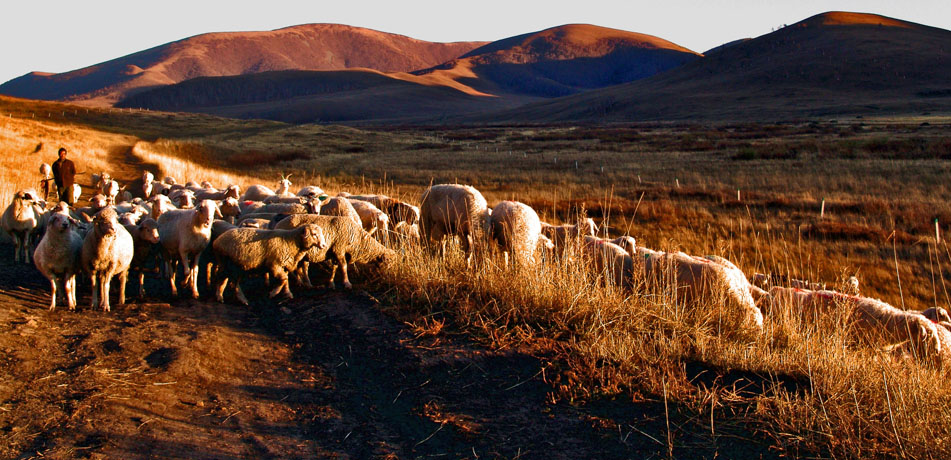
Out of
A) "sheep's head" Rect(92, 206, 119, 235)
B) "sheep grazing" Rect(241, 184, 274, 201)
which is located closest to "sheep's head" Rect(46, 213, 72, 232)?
"sheep's head" Rect(92, 206, 119, 235)

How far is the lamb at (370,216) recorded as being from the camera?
11.7 meters

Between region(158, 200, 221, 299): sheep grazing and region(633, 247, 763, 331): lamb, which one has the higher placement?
region(158, 200, 221, 299): sheep grazing

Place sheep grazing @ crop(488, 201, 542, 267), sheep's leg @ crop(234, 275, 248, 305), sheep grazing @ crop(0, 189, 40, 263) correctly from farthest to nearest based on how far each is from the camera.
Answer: sheep grazing @ crop(0, 189, 40, 263) → sheep grazing @ crop(488, 201, 542, 267) → sheep's leg @ crop(234, 275, 248, 305)

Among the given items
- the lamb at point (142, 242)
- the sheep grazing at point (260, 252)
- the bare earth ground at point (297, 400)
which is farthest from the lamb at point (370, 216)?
the bare earth ground at point (297, 400)

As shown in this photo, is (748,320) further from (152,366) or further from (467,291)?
(152,366)

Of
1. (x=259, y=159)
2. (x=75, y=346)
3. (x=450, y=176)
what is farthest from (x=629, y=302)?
(x=259, y=159)

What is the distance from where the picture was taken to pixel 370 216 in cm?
1206

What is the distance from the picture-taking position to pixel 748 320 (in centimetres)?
691

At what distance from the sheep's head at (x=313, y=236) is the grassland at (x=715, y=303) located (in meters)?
0.90

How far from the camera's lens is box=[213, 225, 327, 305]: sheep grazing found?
8.45 metres

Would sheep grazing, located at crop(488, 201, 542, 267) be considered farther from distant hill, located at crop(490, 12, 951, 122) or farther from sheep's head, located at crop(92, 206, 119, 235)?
distant hill, located at crop(490, 12, 951, 122)

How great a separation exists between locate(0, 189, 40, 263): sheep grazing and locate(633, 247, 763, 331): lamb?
376 inches

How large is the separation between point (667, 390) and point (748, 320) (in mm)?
2288

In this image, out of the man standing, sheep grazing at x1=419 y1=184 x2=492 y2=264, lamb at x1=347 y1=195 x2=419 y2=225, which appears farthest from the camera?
the man standing
